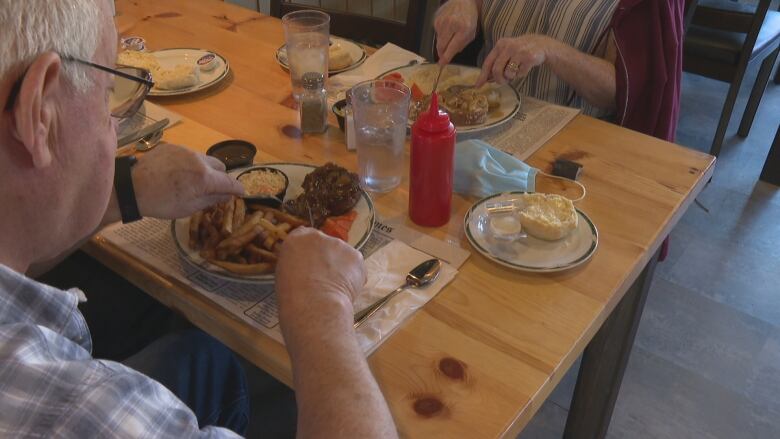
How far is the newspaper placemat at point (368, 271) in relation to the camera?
0.92 meters

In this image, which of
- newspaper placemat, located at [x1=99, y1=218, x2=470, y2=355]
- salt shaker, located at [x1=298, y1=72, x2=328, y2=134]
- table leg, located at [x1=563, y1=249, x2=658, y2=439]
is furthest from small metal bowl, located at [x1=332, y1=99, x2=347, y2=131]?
table leg, located at [x1=563, y1=249, x2=658, y2=439]

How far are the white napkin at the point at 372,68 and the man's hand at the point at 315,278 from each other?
0.76m

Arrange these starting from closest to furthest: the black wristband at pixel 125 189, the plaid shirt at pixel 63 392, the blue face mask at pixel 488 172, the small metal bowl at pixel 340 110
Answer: the plaid shirt at pixel 63 392, the black wristband at pixel 125 189, the blue face mask at pixel 488 172, the small metal bowl at pixel 340 110

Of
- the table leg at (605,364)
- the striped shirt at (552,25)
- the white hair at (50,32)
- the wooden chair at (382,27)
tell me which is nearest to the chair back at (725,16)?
the striped shirt at (552,25)

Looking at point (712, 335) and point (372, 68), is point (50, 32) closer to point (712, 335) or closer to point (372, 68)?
point (372, 68)

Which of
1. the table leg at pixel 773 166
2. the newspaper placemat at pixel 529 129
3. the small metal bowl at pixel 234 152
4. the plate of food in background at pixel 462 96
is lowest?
the table leg at pixel 773 166

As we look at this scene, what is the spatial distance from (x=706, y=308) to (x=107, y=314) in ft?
6.28

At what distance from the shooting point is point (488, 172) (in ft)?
3.93

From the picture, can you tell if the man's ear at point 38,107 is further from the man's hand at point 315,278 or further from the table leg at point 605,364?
the table leg at point 605,364

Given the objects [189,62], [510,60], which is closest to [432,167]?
[510,60]

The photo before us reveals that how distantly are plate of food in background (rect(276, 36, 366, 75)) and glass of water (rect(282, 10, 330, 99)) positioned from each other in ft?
0.39

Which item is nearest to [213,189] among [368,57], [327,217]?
[327,217]

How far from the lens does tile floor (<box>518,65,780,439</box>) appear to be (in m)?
1.85

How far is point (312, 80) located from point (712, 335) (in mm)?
1574
